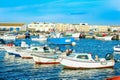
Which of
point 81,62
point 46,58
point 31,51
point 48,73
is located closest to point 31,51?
point 31,51

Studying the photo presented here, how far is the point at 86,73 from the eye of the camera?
1785 inches

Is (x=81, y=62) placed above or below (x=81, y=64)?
above

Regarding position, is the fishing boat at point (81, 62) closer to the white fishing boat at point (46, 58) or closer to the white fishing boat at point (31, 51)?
the white fishing boat at point (46, 58)

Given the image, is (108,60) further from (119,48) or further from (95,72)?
(119,48)

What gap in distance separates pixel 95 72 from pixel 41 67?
8.63 meters

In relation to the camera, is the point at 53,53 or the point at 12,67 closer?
the point at 12,67

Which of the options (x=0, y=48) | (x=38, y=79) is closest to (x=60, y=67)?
(x=38, y=79)

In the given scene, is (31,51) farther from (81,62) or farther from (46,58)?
(81,62)

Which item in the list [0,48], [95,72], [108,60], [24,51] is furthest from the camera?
[0,48]

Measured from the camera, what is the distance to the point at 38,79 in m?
41.1

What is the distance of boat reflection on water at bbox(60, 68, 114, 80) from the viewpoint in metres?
42.2

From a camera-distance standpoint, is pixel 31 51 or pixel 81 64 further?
pixel 31 51

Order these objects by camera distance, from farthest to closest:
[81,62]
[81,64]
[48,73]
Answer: [81,64] < [81,62] < [48,73]

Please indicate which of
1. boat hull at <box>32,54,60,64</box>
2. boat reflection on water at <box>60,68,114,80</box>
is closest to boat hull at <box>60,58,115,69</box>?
boat reflection on water at <box>60,68,114,80</box>
